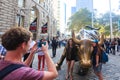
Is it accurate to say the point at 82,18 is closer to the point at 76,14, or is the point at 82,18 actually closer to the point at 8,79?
the point at 76,14

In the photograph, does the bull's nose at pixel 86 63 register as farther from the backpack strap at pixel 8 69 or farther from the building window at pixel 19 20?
the building window at pixel 19 20

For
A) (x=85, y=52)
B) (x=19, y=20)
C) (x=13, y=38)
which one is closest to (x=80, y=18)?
(x=19, y=20)

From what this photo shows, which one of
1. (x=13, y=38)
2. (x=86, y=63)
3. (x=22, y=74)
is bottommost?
(x=86, y=63)

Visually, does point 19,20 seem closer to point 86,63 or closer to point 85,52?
point 85,52

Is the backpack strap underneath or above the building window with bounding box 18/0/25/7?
underneath

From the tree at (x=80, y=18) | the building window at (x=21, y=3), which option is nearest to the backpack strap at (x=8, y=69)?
the building window at (x=21, y=3)

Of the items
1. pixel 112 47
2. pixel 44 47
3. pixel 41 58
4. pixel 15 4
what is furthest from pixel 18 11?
pixel 44 47

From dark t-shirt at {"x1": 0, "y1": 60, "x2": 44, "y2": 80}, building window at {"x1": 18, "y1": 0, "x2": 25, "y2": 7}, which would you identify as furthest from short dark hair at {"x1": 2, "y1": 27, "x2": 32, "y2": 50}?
building window at {"x1": 18, "y1": 0, "x2": 25, "y2": 7}

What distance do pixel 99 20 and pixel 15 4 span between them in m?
43.3

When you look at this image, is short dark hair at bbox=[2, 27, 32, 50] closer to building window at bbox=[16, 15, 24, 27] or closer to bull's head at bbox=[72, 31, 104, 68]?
bull's head at bbox=[72, 31, 104, 68]

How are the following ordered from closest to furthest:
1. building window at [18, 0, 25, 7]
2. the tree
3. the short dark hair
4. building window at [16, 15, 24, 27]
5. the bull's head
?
the short dark hair
the bull's head
building window at [16, 15, 24, 27]
building window at [18, 0, 25, 7]
the tree

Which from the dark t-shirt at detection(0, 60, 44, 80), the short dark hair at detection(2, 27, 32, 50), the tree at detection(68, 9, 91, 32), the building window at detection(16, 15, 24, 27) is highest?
the tree at detection(68, 9, 91, 32)

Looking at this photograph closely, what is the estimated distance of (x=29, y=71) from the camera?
2285 mm

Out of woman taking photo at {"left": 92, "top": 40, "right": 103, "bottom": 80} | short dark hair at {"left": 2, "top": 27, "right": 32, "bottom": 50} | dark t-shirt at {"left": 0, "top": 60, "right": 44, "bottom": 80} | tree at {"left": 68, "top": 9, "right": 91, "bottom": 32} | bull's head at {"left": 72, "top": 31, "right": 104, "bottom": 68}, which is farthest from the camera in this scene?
tree at {"left": 68, "top": 9, "right": 91, "bottom": 32}
